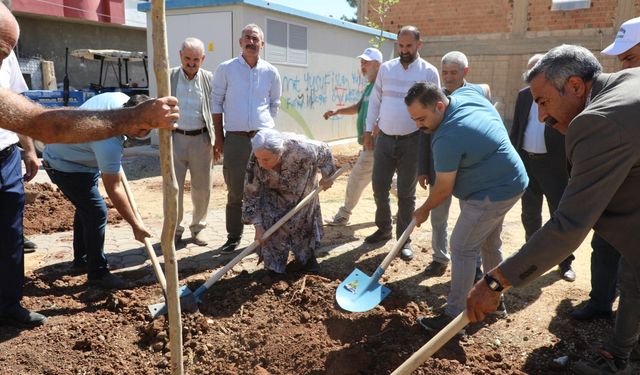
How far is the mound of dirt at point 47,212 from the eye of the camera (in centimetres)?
542

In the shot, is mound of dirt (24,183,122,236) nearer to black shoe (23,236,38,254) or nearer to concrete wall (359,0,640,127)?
black shoe (23,236,38,254)

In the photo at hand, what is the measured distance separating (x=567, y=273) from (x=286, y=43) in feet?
24.6

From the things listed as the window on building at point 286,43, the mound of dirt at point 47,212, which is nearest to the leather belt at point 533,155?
the mound of dirt at point 47,212

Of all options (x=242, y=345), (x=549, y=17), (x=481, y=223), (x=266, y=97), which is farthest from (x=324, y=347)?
(x=549, y=17)

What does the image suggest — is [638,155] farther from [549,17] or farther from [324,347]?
[549,17]

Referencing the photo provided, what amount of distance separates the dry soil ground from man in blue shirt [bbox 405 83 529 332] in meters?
0.39

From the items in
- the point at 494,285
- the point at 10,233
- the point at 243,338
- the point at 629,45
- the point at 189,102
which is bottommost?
the point at 243,338

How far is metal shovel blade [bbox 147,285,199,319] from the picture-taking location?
11.2 ft

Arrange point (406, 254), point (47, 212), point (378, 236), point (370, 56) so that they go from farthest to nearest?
point (47, 212) → point (370, 56) → point (378, 236) → point (406, 254)

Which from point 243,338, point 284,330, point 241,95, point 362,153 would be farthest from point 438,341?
point 362,153

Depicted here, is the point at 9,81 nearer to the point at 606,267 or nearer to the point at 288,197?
the point at 288,197

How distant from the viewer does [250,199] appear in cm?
404

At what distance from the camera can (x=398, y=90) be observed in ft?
15.1

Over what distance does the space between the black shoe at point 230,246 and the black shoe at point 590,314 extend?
9.51ft
